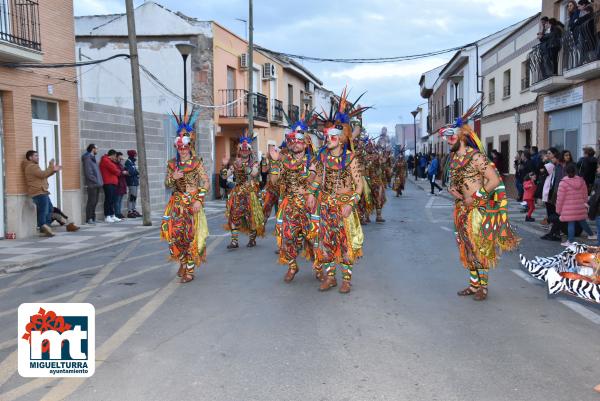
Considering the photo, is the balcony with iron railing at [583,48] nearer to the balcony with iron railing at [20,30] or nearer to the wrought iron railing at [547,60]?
the wrought iron railing at [547,60]

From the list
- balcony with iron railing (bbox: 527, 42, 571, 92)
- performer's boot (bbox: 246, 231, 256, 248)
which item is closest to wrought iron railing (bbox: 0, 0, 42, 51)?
performer's boot (bbox: 246, 231, 256, 248)

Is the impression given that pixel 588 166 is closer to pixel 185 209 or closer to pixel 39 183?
pixel 185 209

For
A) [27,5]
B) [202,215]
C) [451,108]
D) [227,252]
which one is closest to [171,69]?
[27,5]

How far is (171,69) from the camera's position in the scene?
24250 mm

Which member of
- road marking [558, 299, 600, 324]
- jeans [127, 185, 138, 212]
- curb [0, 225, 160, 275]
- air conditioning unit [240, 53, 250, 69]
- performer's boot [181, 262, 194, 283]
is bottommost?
curb [0, 225, 160, 275]

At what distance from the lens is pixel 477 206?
21.1ft

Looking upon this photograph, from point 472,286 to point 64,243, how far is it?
26.6 feet

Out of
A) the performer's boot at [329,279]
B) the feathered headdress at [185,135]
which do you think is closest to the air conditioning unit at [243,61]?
the feathered headdress at [185,135]

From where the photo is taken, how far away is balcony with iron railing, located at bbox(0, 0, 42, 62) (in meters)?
11.8

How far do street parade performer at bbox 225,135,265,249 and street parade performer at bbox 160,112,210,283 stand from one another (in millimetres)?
2450

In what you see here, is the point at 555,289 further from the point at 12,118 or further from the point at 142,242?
the point at 12,118

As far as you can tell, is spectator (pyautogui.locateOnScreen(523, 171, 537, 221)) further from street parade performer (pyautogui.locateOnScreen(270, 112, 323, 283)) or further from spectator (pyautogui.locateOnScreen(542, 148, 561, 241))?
street parade performer (pyautogui.locateOnScreen(270, 112, 323, 283))

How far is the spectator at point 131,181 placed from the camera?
55.5 ft

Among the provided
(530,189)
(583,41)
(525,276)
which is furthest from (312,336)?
(583,41)
